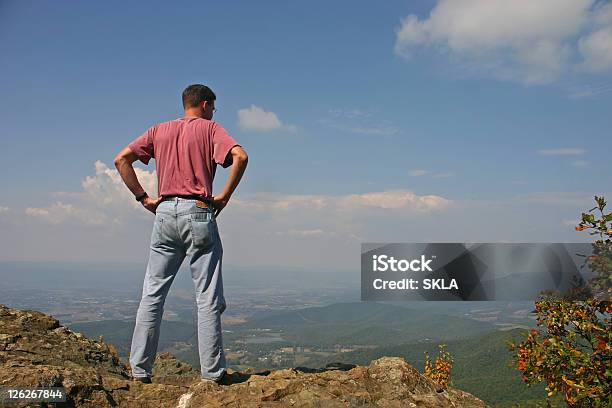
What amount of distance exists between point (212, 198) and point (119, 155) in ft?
4.68

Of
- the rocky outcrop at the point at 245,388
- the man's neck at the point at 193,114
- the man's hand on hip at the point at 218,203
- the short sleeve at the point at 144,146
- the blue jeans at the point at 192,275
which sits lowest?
the rocky outcrop at the point at 245,388

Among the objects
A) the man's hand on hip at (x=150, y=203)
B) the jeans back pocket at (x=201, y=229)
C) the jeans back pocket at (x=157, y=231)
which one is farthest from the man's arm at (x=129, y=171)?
the jeans back pocket at (x=201, y=229)

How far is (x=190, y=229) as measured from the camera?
539cm

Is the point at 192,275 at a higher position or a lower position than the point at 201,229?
lower

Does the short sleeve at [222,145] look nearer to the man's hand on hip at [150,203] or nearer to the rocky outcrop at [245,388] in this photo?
the man's hand on hip at [150,203]

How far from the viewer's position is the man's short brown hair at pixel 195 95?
602 centimetres

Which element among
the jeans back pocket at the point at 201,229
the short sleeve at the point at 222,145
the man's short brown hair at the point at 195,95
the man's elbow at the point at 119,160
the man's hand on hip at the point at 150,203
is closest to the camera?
the jeans back pocket at the point at 201,229

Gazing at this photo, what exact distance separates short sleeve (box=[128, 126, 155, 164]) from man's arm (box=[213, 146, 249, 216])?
47.1 inches

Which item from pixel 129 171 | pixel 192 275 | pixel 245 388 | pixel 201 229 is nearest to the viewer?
pixel 245 388

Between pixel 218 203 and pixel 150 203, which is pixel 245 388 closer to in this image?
pixel 218 203

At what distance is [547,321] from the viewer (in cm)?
765

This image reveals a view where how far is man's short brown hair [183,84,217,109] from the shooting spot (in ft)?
19.7

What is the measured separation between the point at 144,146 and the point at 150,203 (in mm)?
787

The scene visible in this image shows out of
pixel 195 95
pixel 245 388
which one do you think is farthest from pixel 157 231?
pixel 245 388
